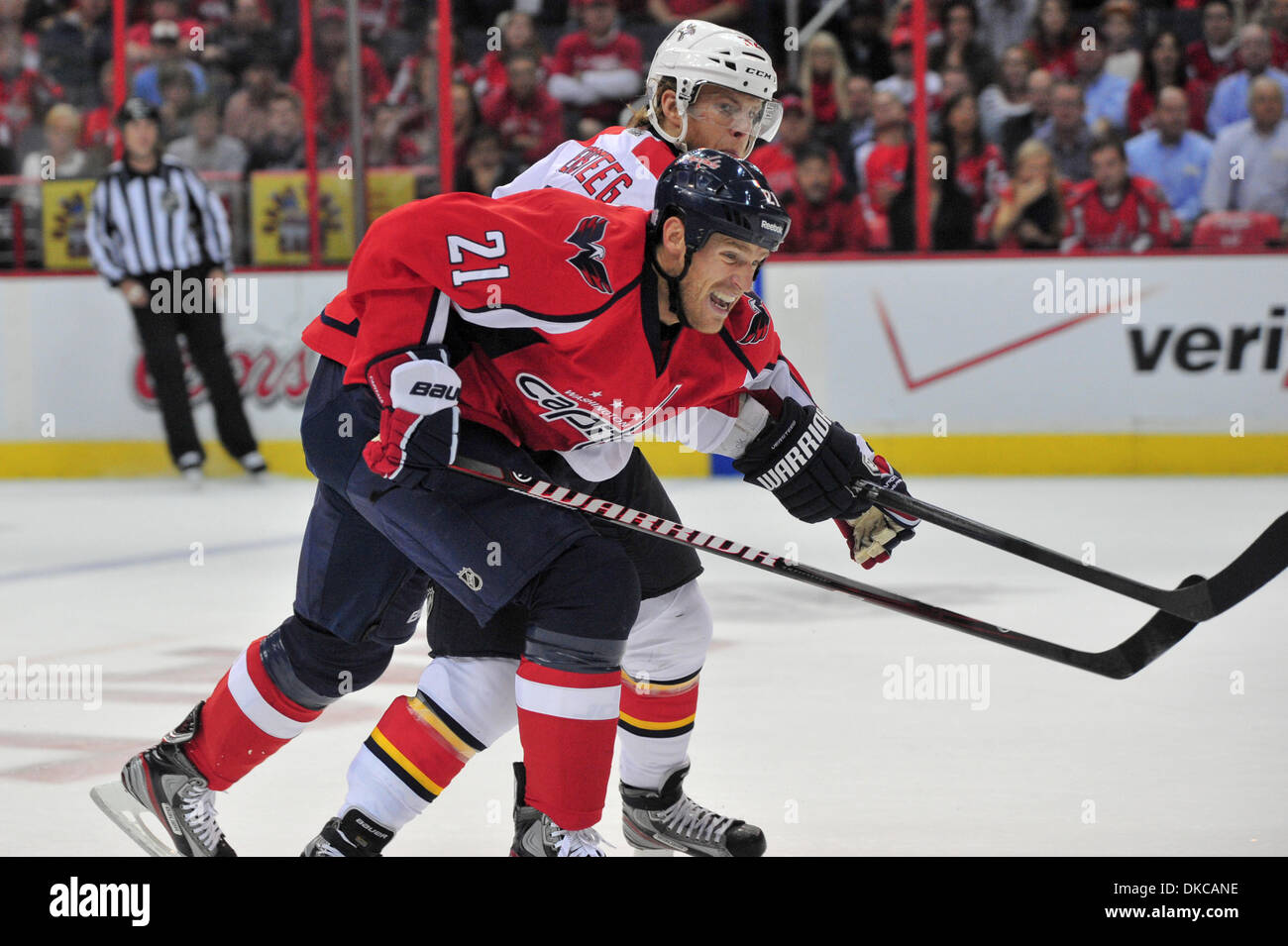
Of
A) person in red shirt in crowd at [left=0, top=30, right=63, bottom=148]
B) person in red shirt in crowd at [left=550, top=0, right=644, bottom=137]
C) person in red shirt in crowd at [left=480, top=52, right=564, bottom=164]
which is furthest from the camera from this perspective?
person in red shirt in crowd at [left=0, top=30, right=63, bottom=148]

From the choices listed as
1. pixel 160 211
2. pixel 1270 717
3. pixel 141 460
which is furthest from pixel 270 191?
pixel 1270 717

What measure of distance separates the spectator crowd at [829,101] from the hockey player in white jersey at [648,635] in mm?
4706

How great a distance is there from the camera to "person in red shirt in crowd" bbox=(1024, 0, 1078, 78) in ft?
25.0

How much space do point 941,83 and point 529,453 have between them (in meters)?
5.62

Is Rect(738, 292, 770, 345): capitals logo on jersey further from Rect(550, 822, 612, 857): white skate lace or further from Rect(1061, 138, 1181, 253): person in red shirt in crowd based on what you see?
Rect(1061, 138, 1181, 253): person in red shirt in crowd

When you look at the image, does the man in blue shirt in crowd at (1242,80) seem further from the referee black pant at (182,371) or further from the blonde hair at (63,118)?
the blonde hair at (63,118)

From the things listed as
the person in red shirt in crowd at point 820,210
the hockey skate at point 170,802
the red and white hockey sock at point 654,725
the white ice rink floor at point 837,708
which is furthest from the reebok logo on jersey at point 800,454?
the person in red shirt in crowd at point 820,210

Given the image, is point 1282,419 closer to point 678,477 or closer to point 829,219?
point 829,219

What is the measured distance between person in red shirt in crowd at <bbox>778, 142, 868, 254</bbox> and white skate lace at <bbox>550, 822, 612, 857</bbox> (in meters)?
5.62

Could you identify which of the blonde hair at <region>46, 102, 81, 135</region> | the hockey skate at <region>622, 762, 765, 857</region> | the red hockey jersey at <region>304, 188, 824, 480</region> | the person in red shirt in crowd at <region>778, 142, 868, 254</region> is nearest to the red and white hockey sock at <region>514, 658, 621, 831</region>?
the red hockey jersey at <region>304, 188, 824, 480</region>

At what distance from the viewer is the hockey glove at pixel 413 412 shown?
87.4 inches

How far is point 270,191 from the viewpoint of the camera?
8141 mm

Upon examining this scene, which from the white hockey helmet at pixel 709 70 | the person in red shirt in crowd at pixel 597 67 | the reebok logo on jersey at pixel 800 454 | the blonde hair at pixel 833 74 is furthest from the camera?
the person in red shirt in crowd at pixel 597 67

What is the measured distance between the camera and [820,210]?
7.70 meters
